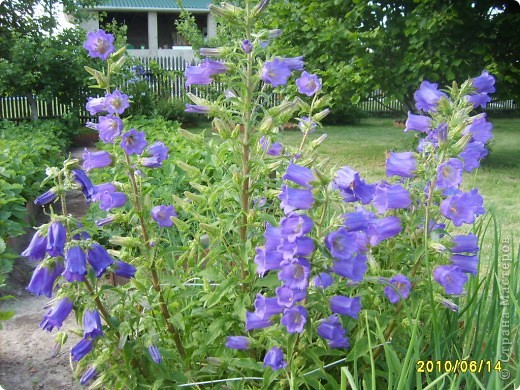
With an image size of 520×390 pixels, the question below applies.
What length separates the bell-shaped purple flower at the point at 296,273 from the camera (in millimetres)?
1332

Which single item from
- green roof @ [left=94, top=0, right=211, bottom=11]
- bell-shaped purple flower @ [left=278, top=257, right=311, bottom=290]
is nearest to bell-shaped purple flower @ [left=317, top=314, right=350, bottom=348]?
bell-shaped purple flower @ [left=278, top=257, right=311, bottom=290]

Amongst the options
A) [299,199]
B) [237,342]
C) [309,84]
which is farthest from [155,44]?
[299,199]

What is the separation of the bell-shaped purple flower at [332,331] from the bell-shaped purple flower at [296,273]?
23 centimetres

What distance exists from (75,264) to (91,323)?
173mm

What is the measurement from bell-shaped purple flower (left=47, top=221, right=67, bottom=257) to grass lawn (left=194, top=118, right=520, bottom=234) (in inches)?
46.8

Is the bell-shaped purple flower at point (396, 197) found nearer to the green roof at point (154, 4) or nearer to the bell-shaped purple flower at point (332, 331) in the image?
the bell-shaped purple flower at point (332, 331)

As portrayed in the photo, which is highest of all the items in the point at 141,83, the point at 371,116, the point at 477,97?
the point at 477,97

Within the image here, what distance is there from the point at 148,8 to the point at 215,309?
65.8 ft

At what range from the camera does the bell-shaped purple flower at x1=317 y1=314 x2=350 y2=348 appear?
153cm

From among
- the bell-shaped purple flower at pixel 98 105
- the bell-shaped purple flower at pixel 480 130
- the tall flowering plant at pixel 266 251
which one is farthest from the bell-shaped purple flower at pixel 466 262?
the bell-shaped purple flower at pixel 98 105

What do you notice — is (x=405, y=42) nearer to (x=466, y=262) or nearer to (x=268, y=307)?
(x=466, y=262)

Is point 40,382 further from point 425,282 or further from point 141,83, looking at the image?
point 141,83

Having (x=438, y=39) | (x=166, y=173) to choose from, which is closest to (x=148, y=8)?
(x=438, y=39)

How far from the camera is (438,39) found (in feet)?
24.0
